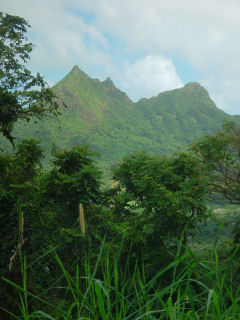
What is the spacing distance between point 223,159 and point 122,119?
11596 centimetres

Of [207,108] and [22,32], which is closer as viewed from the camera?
[22,32]

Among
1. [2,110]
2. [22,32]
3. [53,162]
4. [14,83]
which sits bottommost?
[53,162]

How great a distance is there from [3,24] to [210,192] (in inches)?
546

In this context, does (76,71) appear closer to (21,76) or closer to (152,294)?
(21,76)

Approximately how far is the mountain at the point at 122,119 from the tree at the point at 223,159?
64.8m

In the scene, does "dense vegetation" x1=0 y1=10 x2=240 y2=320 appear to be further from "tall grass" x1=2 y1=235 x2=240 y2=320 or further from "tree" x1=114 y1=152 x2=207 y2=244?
"tall grass" x1=2 y1=235 x2=240 y2=320

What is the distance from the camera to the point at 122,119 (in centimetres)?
12925

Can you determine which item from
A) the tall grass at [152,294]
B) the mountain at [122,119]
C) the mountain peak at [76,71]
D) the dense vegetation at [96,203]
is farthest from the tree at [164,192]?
the mountain peak at [76,71]

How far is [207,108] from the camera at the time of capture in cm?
15275

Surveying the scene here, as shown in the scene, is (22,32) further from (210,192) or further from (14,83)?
(210,192)

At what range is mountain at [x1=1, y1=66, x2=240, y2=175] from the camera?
3627 inches

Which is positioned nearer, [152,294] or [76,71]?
[152,294]

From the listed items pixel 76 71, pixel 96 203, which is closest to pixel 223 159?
pixel 96 203

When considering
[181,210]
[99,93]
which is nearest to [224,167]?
[181,210]
